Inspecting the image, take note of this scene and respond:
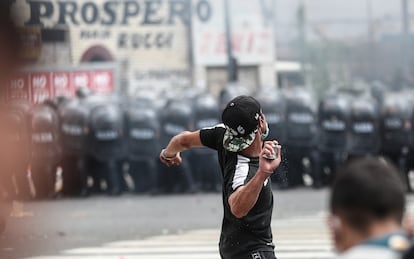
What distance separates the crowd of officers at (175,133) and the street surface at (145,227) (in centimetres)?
51

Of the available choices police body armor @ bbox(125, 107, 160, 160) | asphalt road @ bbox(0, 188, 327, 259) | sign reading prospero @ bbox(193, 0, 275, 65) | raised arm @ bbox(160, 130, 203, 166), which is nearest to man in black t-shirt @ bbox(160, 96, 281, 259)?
raised arm @ bbox(160, 130, 203, 166)

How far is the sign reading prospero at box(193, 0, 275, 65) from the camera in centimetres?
2504

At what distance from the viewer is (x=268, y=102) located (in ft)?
61.9

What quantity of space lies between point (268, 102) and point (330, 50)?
31.7ft

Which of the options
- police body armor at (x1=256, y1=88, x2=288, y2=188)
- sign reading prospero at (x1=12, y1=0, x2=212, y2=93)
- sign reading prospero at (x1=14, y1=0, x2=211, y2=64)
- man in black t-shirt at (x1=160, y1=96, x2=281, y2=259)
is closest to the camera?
man in black t-shirt at (x1=160, y1=96, x2=281, y2=259)

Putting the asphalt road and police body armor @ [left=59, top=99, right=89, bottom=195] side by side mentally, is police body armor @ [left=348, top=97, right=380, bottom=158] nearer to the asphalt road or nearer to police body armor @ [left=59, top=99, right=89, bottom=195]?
the asphalt road

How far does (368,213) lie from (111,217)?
42.2 feet

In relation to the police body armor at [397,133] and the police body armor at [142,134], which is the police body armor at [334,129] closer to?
the police body armor at [397,133]

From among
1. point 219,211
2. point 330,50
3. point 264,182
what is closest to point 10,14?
point 264,182

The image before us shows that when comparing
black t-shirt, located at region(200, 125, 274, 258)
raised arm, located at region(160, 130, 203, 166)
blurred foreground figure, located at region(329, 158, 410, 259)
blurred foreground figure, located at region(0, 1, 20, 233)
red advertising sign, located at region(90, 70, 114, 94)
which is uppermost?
blurred foreground figure, located at region(0, 1, 20, 233)

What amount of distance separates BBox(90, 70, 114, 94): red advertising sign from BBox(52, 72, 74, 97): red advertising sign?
4.24 ft

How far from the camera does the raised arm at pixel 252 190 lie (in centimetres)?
486

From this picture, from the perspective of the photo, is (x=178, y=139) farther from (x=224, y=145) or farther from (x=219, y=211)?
(x=219, y=211)

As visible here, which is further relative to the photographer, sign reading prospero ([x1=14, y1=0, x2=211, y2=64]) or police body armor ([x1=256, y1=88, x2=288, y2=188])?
sign reading prospero ([x1=14, y1=0, x2=211, y2=64])
